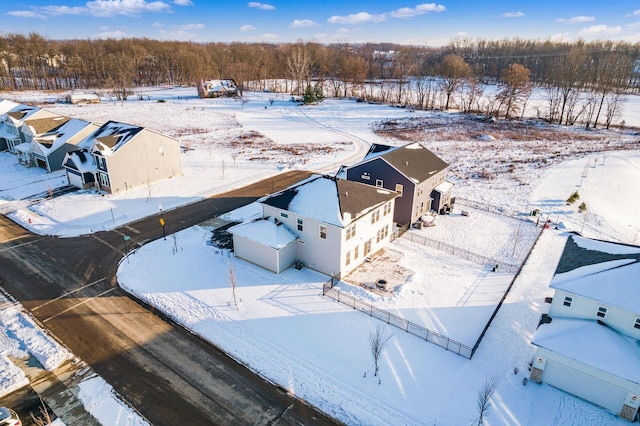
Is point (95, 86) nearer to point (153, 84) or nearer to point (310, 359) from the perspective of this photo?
point (153, 84)

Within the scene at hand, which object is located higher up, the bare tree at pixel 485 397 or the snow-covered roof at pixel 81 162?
the snow-covered roof at pixel 81 162

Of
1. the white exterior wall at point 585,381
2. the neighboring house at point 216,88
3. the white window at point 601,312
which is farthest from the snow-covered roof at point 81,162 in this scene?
the neighboring house at point 216,88

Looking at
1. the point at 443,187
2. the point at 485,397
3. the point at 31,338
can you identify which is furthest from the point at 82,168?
the point at 485,397

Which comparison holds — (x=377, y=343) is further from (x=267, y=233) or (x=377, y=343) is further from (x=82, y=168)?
(x=82, y=168)

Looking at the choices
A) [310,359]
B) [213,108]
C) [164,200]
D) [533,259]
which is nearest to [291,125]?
[213,108]

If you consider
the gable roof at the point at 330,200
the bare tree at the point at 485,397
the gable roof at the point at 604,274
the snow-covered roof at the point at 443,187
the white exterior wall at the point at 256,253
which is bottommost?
the bare tree at the point at 485,397

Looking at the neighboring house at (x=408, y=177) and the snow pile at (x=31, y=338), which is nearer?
the snow pile at (x=31, y=338)

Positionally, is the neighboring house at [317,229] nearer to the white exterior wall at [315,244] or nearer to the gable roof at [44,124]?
the white exterior wall at [315,244]
